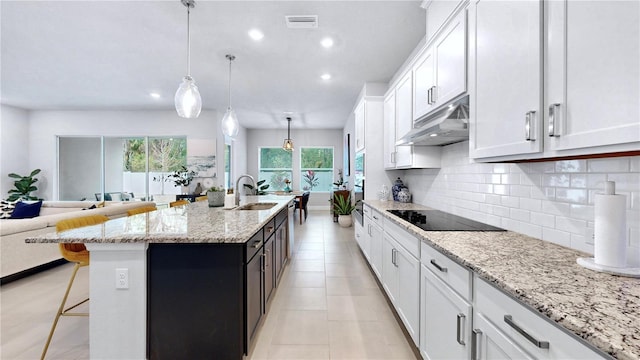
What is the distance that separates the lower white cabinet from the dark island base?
1133 millimetres

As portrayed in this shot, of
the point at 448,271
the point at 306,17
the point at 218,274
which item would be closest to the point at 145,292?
the point at 218,274

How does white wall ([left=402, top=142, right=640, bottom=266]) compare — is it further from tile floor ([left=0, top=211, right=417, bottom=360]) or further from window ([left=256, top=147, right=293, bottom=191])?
window ([left=256, top=147, right=293, bottom=191])

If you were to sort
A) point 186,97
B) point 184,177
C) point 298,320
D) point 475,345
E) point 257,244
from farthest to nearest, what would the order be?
1. point 184,177
2. point 186,97
3. point 298,320
4. point 257,244
5. point 475,345

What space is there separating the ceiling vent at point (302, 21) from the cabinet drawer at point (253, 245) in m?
2.14

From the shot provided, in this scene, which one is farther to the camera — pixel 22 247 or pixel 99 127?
pixel 99 127

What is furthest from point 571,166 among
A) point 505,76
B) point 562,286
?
point 562,286

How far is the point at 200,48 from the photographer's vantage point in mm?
3451

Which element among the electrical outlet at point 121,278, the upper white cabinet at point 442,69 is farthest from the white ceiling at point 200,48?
the electrical outlet at point 121,278

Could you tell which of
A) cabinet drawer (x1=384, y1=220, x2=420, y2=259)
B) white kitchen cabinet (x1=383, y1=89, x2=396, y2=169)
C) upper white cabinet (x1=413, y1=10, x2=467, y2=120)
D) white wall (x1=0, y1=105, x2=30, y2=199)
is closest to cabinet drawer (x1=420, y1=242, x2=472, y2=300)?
cabinet drawer (x1=384, y1=220, x2=420, y2=259)

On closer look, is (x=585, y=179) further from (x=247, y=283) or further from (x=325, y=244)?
(x=325, y=244)

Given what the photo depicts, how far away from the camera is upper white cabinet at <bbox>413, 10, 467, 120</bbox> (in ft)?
5.81

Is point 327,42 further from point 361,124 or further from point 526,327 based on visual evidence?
point 526,327

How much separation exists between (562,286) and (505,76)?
38.5 inches

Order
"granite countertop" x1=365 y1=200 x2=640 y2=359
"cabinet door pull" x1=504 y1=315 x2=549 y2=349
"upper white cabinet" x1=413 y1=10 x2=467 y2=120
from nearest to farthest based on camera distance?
"granite countertop" x1=365 y1=200 x2=640 y2=359
"cabinet door pull" x1=504 y1=315 x2=549 y2=349
"upper white cabinet" x1=413 y1=10 x2=467 y2=120
